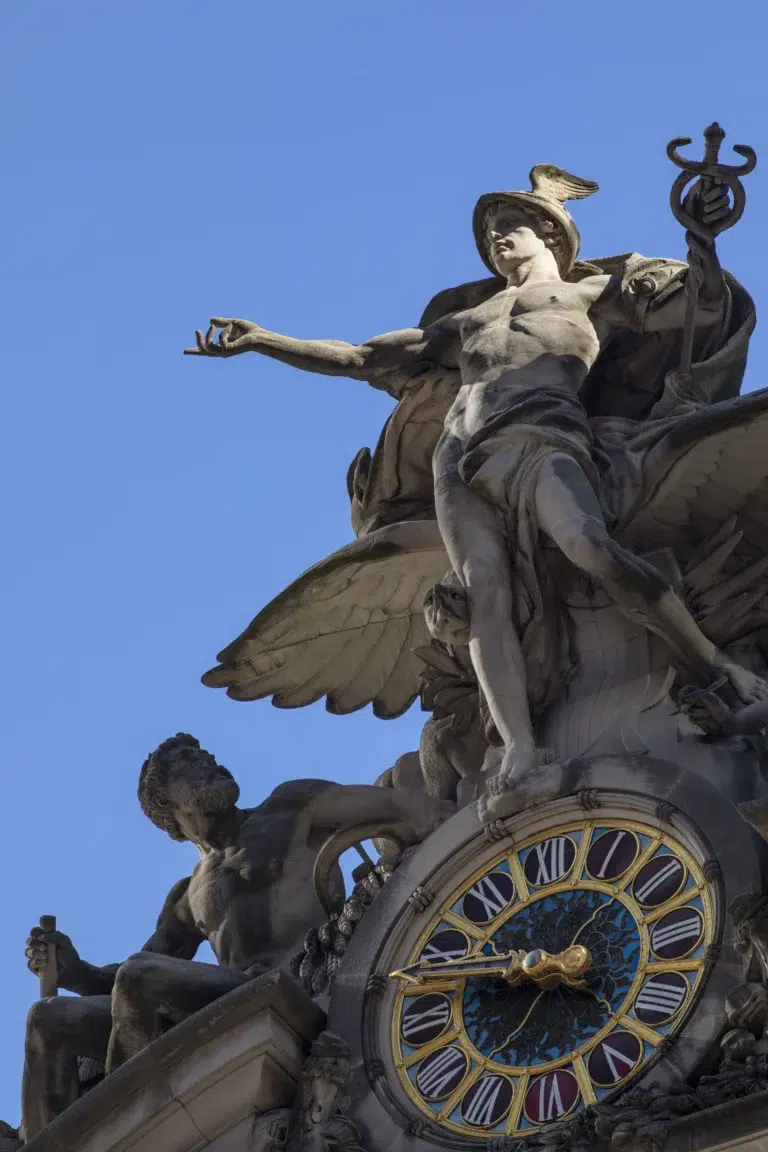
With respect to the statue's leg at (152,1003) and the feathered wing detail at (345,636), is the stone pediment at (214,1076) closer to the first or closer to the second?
the statue's leg at (152,1003)

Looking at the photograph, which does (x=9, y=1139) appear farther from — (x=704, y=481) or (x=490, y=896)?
(x=704, y=481)

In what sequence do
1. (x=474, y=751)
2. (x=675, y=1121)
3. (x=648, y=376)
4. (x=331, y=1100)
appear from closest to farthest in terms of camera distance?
(x=675, y=1121) < (x=331, y=1100) < (x=474, y=751) < (x=648, y=376)

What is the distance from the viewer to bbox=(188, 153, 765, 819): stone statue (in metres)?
18.3

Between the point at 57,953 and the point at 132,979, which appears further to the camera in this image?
the point at 57,953

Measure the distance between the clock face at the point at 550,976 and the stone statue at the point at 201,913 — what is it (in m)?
0.97

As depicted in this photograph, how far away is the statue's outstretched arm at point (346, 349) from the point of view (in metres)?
20.4

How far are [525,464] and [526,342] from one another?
1139 millimetres

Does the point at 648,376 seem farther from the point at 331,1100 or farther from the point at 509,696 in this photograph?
the point at 331,1100

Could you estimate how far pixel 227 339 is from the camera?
20.3m

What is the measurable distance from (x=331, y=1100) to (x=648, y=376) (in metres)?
5.24

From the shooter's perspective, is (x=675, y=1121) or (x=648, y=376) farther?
(x=648, y=376)

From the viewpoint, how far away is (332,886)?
62.1 feet

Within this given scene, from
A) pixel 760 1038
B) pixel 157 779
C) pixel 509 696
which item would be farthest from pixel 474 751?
pixel 760 1038

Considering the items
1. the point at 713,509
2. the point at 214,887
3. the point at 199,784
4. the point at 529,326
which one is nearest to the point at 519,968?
the point at 214,887
